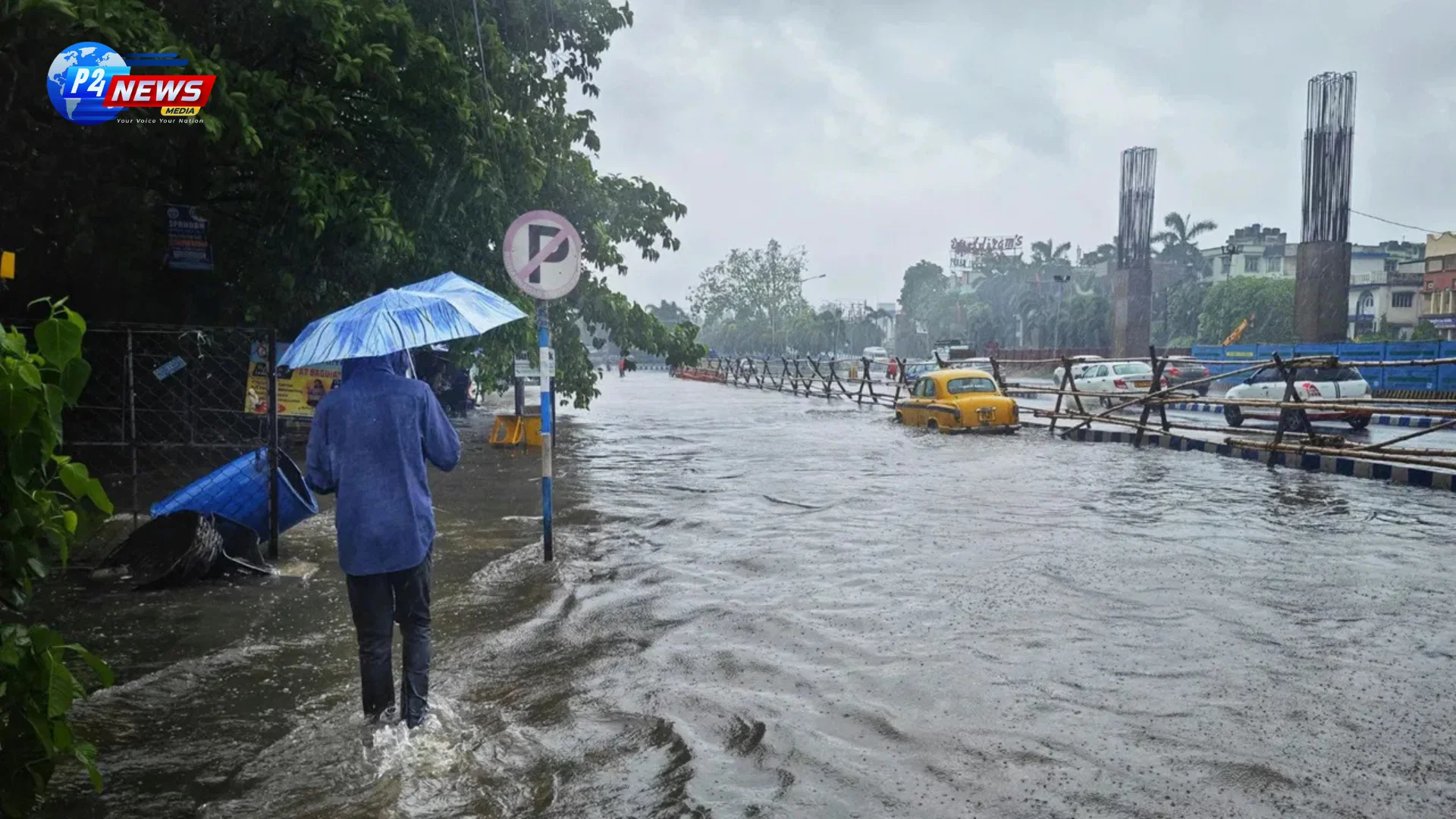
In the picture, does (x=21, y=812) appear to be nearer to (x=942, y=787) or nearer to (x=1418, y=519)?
(x=942, y=787)

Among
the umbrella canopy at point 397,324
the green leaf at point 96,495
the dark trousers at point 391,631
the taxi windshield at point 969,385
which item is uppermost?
the umbrella canopy at point 397,324

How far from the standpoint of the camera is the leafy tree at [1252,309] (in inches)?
2447

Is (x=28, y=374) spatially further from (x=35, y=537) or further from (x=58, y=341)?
(x=35, y=537)

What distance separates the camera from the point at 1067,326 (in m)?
72.0

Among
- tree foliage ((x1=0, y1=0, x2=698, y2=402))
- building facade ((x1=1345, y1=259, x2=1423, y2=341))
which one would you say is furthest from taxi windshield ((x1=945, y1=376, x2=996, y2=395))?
building facade ((x1=1345, y1=259, x2=1423, y2=341))

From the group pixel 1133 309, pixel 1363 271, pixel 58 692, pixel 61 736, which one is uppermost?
pixel 1363 271

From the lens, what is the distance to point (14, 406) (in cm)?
249

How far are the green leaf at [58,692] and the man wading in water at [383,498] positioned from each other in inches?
66.9

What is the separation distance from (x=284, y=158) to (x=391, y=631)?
6.88 meters

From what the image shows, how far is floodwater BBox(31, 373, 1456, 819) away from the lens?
412 centimetres

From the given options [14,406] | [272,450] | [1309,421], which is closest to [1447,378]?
[1309,421]

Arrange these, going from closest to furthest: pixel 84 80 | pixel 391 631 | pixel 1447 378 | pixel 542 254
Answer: pixel 391 631, pixel 542 254, pixel 84 80, pixel 1447 378

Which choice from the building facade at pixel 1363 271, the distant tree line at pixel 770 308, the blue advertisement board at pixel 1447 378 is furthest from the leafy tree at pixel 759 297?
the blue advertisement board at pixel 1447 378

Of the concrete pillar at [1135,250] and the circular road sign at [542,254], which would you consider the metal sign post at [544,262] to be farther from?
the concrete pillar at [1135,250]
